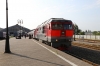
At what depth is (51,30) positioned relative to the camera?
21.1m

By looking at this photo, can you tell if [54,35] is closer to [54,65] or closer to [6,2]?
[6,2]

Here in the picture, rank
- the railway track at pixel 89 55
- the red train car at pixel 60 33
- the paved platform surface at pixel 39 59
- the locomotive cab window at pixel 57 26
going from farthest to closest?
Answer: the locomotive cab window at pixel 57 26
the red train car at pixel 60 33
the railway track at pixel 89 55
the paved platform surface at pixel 39 59

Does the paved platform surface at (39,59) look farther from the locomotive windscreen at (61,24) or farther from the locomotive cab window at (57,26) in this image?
the locomotive windscreen at (61,24)

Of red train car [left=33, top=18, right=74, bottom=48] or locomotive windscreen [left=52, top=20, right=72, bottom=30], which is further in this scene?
locomotive windscreen [left=52, top=20, right=72, bottom=30]

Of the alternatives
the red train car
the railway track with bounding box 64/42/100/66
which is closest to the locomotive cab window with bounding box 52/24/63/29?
the red train car

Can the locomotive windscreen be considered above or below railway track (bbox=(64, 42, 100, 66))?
above

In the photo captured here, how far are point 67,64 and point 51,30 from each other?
1150 centimetres

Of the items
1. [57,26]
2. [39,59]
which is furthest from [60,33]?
[39,59]

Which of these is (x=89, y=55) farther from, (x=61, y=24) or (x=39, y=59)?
(x=39, y=59)

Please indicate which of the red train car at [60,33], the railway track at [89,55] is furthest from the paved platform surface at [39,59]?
the red train car at [60,33]

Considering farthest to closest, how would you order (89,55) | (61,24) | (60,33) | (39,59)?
(61,24)
(60,33)
(89,55)
(39,59)

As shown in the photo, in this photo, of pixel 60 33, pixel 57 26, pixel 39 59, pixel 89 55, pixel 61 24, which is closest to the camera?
pixel 39 59

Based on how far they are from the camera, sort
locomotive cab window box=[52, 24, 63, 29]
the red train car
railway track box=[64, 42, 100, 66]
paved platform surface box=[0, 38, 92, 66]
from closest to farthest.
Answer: paved platform surface box=[0, 38, 92, 66], railway track box=[64, 42, 100, 66], the red train car, locomotive cab window box=[52, 24, 63, 29]

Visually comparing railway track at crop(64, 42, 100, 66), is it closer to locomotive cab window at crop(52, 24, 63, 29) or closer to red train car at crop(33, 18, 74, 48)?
red train car at crop(33, 18, 74, 48)
